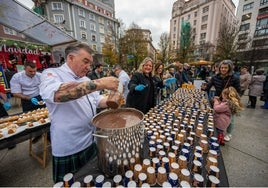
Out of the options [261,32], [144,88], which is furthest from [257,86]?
[261,32]

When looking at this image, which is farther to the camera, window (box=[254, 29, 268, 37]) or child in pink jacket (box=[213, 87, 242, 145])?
window (box=[254, 29, 268, 37])

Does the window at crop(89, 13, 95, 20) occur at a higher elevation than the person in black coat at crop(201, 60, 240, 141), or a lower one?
higher

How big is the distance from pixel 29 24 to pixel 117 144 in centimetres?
638

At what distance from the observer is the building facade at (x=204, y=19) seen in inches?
1193

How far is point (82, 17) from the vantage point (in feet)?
89.4

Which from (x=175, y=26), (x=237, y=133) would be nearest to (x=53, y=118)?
(x=237, y=133)

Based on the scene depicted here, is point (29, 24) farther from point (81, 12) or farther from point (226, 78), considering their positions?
point (81, 12)

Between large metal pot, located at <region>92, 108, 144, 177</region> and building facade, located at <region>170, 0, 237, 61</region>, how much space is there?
28866mm

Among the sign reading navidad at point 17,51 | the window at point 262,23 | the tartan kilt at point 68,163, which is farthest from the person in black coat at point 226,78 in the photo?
the window at point 262,23

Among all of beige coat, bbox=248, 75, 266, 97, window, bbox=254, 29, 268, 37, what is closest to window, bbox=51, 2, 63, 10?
beige coat, bbox=248, 75, 266, 97

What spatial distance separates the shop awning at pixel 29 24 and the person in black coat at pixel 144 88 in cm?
430

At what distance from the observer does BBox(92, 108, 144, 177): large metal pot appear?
690mm

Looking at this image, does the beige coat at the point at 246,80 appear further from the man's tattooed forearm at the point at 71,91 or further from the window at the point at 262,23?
the window at the point at 262,23

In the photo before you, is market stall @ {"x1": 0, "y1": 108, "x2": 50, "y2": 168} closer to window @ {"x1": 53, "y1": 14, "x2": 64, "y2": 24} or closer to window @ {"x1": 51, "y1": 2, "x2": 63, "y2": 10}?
window @ {"x1": 53, "y1": 14, "x2": 64, "y2": 24}
